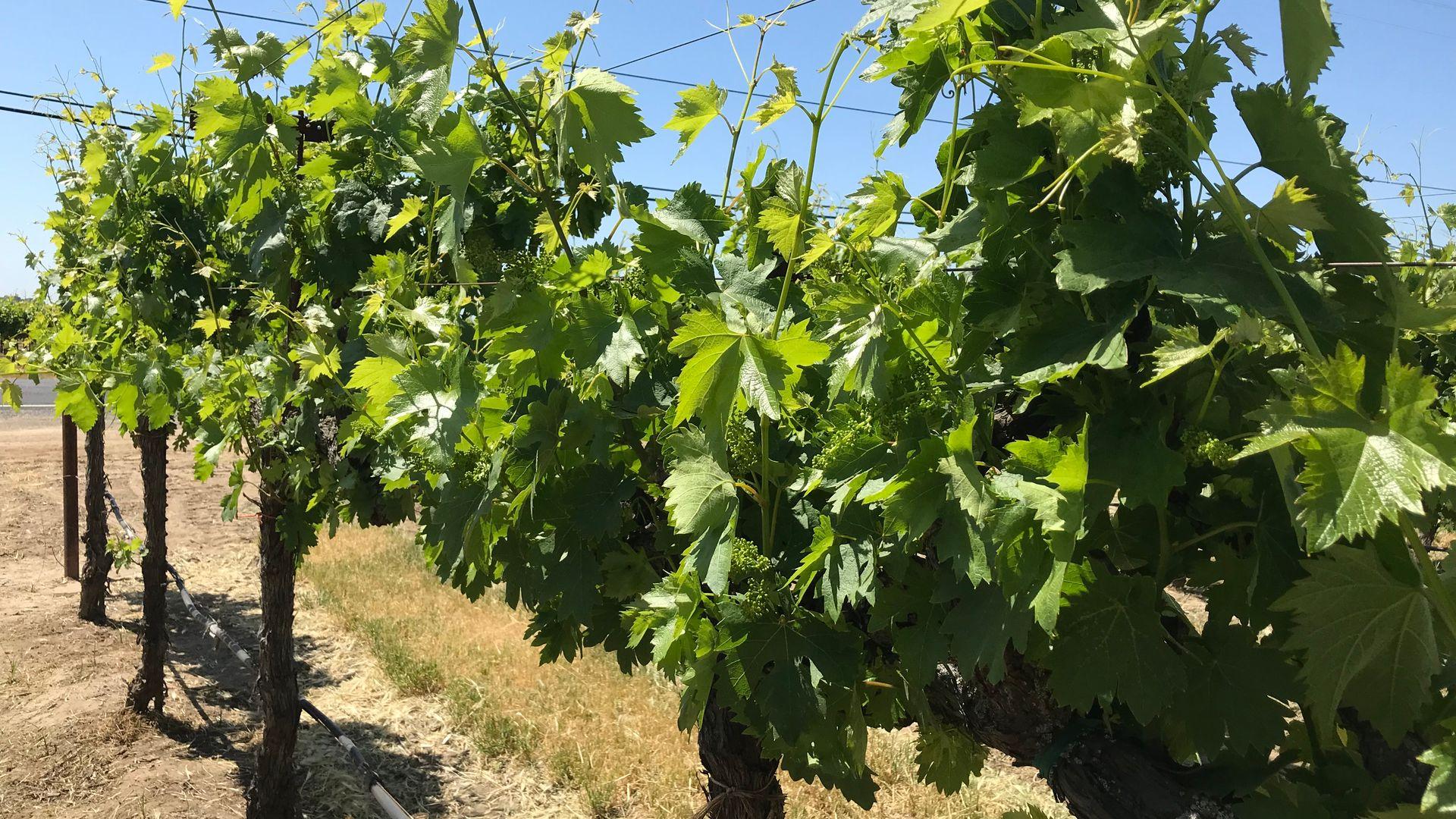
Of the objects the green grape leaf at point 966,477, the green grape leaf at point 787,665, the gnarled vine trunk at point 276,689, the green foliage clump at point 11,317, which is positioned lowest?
the gnarled vine trunk at point 276,689

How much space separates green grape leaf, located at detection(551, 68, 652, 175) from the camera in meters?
1.21

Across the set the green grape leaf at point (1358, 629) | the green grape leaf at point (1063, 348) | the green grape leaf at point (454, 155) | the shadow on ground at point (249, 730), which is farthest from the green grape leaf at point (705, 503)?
the shadow on ground at point (249, 730)

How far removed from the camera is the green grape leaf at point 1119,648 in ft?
3.10

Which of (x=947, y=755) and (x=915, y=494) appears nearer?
(x=915, y=494)

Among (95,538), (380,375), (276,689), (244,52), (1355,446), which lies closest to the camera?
(1355,446)

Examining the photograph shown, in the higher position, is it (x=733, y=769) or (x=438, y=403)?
(x=438, y=403)

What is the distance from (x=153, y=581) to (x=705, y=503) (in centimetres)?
586

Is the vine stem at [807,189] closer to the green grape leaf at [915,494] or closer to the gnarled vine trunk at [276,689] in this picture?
the green grape leaf at [915,494]

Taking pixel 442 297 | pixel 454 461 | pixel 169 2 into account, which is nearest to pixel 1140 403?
pixel 454 461

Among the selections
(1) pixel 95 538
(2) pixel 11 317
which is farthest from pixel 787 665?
(2) pixel 11 317

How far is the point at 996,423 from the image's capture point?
115 centimetres

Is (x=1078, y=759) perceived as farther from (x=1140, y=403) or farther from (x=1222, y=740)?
(x=1140, y=403)

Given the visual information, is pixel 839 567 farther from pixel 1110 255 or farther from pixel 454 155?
pixel 454 155

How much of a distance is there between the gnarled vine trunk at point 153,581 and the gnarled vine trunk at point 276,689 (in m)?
1.70
